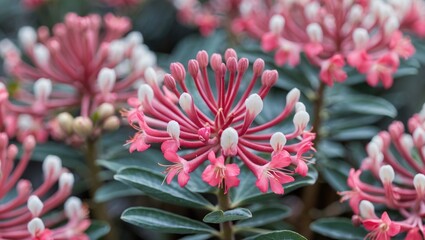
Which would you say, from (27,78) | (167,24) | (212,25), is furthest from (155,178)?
(167,24)

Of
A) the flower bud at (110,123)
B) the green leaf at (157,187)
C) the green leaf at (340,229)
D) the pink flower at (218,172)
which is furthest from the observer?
the flower bud at (110,123)

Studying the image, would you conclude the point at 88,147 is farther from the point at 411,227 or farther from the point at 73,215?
the point at 411,227

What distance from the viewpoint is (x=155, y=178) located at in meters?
1.02

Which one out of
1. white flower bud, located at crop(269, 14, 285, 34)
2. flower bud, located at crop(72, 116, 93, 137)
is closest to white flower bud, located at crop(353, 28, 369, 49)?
white flower bud, located at crop(269, 14, 285, 34)

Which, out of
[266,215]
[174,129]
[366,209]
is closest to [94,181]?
[266,215]

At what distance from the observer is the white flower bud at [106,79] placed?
121cm

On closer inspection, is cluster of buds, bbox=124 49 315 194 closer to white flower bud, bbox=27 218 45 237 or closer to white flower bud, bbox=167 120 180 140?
white flower bud, bbox=167 120 180 140

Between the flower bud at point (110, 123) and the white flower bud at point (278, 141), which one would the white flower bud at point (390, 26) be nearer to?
the white flower bud at point (278, 141)

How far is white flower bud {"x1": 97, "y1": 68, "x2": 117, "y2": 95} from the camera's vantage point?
121 cm

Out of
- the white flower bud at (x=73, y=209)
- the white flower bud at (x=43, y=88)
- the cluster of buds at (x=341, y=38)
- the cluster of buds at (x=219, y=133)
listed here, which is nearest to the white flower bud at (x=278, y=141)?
the cluster of buds at (x=219, y=133)

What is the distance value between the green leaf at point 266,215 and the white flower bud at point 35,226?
0.35 metres

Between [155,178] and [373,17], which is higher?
[373,17]

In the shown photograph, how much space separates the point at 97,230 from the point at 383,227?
1.70 ft

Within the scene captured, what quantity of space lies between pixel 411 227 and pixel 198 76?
398 millimetres
